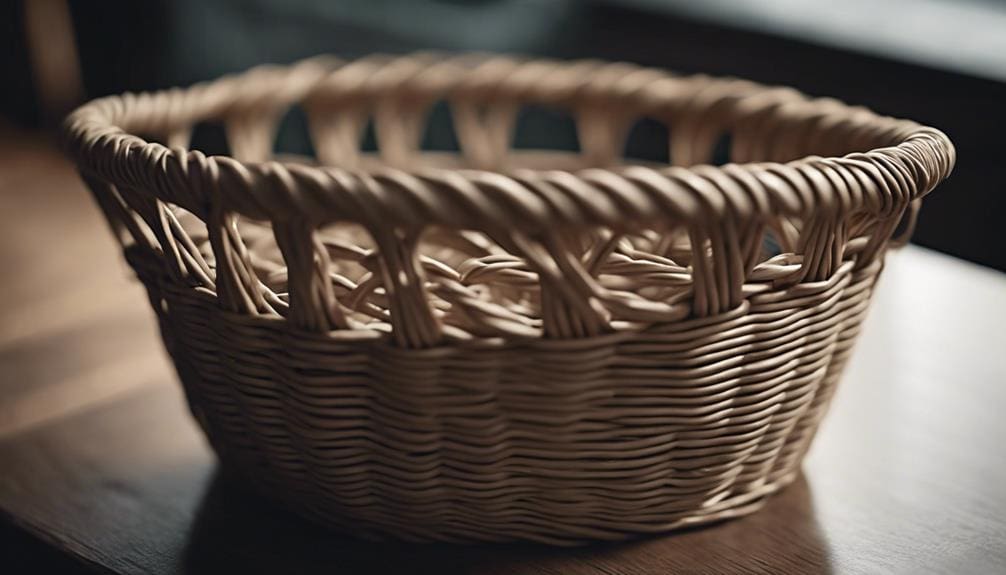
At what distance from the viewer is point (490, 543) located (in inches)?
17.7

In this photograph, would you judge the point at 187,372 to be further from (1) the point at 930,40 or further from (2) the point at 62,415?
(1) the point at 930,40

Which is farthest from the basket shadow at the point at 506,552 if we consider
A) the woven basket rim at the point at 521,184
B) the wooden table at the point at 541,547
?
the woven basket rim at the point at 521,184

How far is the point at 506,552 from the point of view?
444 millimetres

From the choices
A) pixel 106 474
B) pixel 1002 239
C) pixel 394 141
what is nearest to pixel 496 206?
pixel 106 474

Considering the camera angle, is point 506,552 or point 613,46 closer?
point 506,552

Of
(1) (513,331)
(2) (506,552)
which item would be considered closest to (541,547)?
(2) (506,552)

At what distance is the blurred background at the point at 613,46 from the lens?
34.6 inches

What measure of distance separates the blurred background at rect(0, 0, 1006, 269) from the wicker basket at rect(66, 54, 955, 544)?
45cm

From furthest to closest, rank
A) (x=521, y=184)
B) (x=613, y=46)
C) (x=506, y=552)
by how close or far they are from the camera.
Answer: (x=613, y=46)
(x=506, y=552)
(x=521, y=184)

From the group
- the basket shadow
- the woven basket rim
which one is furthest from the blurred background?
the basket shadow

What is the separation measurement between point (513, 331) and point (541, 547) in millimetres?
127

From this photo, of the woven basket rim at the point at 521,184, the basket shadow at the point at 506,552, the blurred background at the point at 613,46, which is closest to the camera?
the woven basket rim at the point at 521,184

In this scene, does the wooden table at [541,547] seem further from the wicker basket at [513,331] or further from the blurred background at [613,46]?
the blurred background at [613,46]

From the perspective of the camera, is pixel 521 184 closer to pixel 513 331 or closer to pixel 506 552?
pixel 513 331
